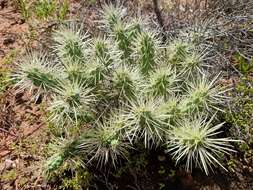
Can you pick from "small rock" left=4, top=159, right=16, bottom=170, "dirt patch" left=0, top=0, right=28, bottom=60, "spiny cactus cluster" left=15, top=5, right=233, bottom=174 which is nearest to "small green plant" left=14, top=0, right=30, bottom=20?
"dirt patch" left=0, top=0, right=28, bottom=60

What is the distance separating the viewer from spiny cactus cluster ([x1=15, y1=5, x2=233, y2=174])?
2828 mm

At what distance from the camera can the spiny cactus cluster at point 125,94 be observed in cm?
283

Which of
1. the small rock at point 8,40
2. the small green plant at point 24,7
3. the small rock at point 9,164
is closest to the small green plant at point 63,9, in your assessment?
the small green plant at point 24,7

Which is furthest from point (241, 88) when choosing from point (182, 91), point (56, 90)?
point (56, 90)

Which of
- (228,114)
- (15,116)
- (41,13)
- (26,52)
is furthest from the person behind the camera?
(41,13)

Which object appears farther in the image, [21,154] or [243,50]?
[243,50]

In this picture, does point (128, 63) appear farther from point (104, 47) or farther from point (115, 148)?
point (115, 148)

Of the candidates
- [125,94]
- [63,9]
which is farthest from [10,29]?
[125,94]

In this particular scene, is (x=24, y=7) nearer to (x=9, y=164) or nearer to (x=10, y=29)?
(x=10, y=29)

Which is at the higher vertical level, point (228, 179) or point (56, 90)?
point (56, 90)

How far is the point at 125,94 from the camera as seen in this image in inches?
120

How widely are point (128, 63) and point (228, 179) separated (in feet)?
3.58

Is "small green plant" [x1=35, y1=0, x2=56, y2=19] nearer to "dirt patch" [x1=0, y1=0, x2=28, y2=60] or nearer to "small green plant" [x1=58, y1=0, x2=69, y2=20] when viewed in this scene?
"small green plant" [x1=58, y1=0, x2=69, y2=20]

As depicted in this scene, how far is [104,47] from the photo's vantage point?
3.14m
